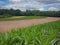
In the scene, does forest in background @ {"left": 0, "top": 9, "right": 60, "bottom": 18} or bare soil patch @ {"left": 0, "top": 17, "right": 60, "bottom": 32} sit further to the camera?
forest in background @ {"left": 0, "top": 9, "right": 60, "bottom": 18}

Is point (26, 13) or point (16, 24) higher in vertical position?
point (26, 13)

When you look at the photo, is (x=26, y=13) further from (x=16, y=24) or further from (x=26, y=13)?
(x=16, y=24)

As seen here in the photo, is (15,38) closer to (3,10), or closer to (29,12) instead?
(3,10)

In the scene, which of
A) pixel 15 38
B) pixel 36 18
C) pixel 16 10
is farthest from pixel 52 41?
pixel 36 18

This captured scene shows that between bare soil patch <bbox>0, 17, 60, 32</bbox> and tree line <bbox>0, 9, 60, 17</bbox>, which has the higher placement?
tree line <bbox>0, 9, 60, 17</bbox>

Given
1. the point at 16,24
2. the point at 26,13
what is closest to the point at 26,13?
the point at 26,13

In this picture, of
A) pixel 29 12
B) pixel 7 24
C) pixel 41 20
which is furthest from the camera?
pixel 41 20

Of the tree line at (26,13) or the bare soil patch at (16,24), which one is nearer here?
the bare soil patch at (16,24)

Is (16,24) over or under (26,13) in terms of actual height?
under

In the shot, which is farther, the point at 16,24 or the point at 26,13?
the point at 26,13

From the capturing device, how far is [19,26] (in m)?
2.83

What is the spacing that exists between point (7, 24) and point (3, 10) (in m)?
0.21

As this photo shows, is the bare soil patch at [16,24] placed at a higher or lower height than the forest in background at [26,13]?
lower

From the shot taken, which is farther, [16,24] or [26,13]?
[26,13]
